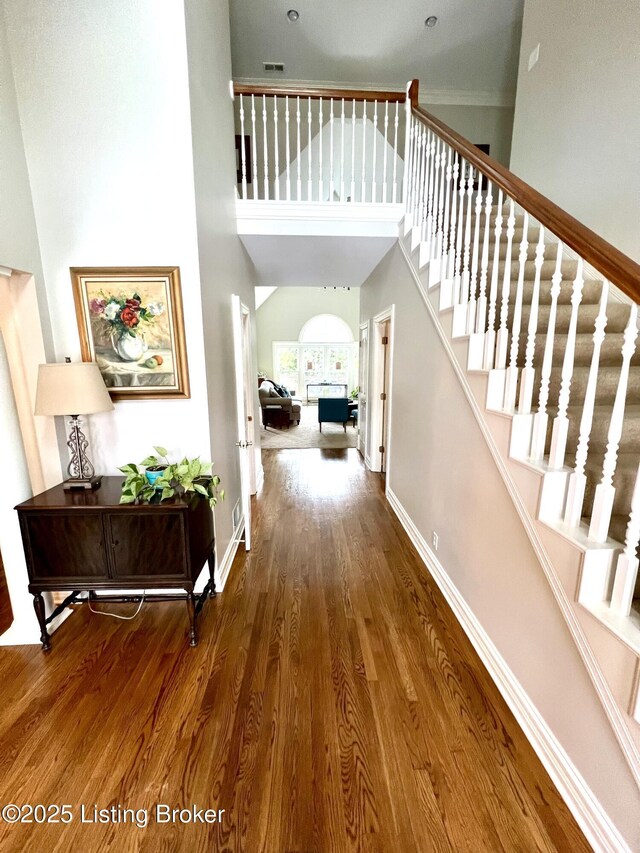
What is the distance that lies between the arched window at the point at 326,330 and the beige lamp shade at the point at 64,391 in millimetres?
10252

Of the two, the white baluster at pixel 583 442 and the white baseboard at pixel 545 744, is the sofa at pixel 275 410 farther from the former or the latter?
the white baluster at pixel 583 442

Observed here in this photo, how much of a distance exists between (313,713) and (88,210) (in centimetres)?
278

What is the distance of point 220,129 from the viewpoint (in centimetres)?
264

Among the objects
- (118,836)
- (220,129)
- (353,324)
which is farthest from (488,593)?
(353,324)

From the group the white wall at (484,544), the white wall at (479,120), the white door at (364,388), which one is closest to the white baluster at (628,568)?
the white wall at (484,544)

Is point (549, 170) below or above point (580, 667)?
above

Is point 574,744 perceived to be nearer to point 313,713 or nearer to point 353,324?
point 313,713

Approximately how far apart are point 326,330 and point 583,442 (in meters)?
11.1

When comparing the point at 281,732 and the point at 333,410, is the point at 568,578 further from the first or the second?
the point at 333,410

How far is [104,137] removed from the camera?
76.2 inches

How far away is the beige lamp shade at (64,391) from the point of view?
1.77 meters

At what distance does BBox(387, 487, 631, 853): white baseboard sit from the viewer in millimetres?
1166

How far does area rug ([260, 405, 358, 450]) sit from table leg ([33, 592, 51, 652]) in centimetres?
427

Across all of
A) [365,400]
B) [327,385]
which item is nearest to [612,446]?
[365,400]
